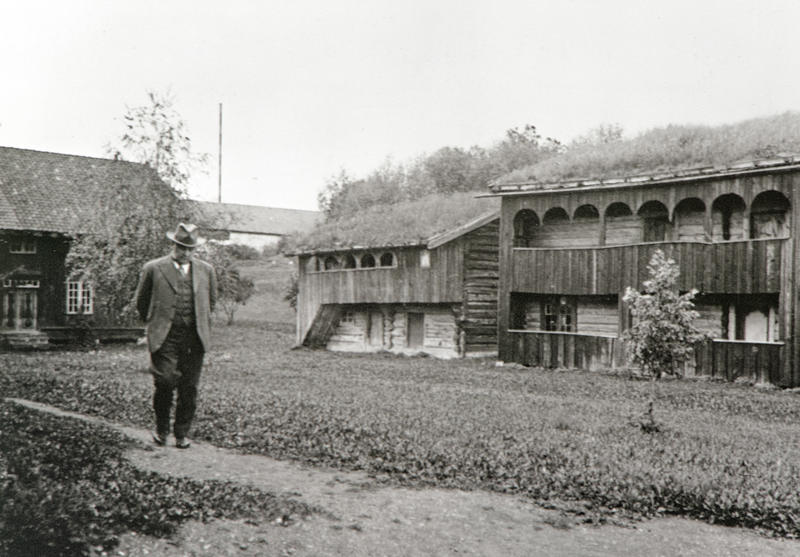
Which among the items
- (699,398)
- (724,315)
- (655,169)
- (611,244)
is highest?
(655,169)

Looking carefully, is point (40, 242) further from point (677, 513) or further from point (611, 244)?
point (677, 513)

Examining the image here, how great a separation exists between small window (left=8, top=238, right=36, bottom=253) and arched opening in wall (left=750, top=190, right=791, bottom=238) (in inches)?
1140

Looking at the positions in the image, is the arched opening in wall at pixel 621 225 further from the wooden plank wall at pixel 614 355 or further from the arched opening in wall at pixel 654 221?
the wooden plank wall at pixel 614 355

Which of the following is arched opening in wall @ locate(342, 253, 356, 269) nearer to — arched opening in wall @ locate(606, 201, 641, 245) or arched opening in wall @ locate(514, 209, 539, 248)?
arched opening in wall @ locate(514, 209, 539, 248)

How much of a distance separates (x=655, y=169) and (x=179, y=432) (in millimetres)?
18624

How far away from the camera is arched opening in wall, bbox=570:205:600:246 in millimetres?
27172

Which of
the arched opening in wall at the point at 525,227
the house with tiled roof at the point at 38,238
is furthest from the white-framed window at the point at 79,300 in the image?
the arched opening in wall at the point at 525,227

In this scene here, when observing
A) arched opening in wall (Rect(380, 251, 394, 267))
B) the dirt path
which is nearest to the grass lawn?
the dirt path

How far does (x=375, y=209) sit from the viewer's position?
3675 centimetres

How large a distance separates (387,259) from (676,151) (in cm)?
1256

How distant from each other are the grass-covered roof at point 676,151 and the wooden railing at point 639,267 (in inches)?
88.7

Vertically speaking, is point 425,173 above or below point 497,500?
above

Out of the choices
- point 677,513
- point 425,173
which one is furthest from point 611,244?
point 425,173

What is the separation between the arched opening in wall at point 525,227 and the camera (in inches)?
1096
